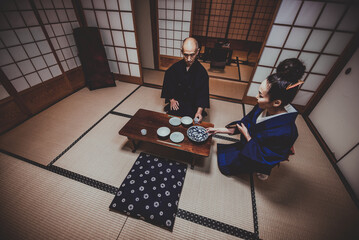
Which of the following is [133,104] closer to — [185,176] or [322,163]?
[185,176]

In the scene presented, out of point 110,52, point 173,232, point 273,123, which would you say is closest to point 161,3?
point 110,52

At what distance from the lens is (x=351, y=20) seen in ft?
8.27

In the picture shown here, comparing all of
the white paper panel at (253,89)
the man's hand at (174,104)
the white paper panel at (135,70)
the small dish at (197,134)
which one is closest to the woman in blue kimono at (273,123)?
the small dish at (197,134)

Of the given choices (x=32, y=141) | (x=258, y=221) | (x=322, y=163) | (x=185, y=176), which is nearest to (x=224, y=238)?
(x=258, y=221)

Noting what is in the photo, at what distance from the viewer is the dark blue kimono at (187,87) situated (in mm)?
2631

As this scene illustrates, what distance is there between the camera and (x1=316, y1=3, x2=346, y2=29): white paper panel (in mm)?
2480

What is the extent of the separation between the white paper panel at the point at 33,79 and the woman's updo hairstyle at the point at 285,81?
4.32 meters

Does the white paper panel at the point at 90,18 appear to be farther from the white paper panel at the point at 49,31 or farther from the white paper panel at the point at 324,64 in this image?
the white paper panel at the point at 324,64

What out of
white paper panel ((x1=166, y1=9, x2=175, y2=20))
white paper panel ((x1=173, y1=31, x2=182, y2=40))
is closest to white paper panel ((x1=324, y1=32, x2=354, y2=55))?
white paper panel ((x1=173, y1=31, x2=182, y2=40))

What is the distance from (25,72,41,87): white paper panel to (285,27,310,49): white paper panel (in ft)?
17.5

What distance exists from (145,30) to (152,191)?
16.0 ft

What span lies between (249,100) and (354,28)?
6.83ft

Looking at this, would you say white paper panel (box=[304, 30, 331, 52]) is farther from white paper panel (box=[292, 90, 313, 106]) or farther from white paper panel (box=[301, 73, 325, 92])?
white paper panel (box=[292, 90, 313, 106])

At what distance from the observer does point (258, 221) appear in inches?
69.7
